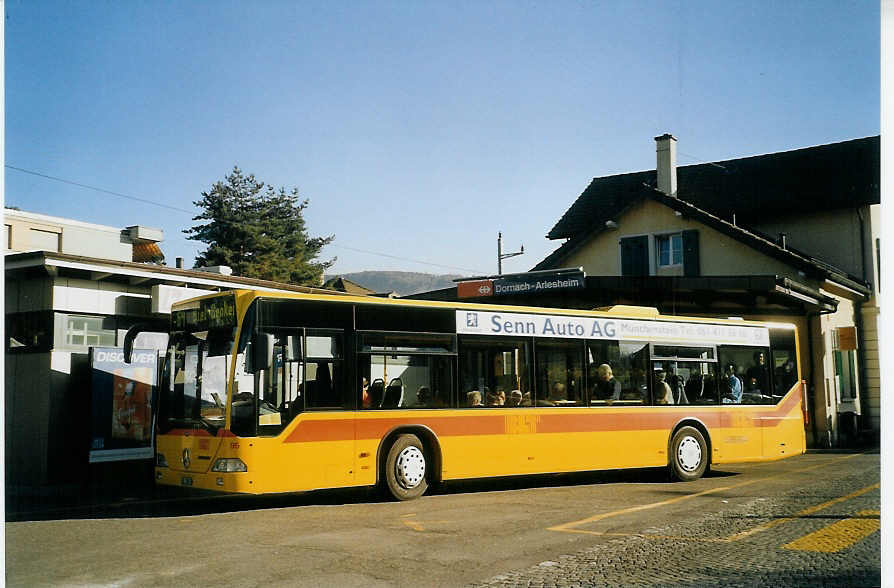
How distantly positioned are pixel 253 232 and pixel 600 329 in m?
35.5

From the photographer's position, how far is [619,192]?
39812 mm

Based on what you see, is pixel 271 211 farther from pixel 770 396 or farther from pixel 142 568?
pixel 142 568

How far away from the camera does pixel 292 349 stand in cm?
1181

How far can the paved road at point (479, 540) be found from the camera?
745cm

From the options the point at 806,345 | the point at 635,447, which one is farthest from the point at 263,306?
the point at 806,345

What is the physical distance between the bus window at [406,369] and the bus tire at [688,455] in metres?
4.75

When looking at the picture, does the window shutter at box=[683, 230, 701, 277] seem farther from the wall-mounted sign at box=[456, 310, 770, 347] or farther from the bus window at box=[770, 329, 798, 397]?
the wall-mounted sign at box=[456, 310, 770, 347]

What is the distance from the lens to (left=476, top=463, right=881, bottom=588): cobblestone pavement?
7.20m

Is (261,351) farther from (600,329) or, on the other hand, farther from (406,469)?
(600,329)

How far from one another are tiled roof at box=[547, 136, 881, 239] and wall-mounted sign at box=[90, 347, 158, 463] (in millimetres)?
20871

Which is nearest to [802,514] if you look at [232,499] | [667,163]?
[232,499]

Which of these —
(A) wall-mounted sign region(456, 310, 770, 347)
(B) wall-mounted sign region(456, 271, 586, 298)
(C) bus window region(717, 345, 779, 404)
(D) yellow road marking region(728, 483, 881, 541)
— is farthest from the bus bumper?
(B) wall-mounted sign region(456, 271, 586, 298)

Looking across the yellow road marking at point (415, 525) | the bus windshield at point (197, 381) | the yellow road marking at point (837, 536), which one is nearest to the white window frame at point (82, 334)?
the bus windshield at point (197, 381)
